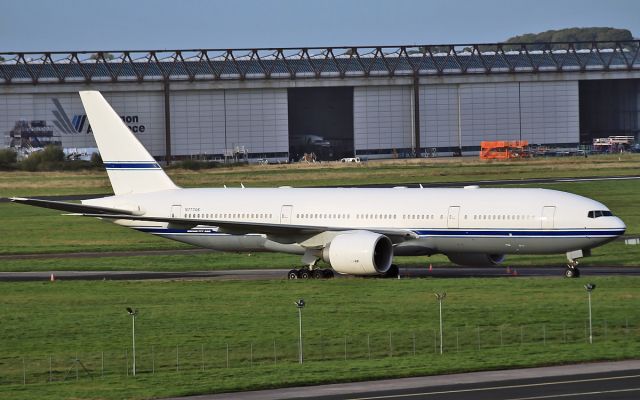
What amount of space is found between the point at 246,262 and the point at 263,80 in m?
113

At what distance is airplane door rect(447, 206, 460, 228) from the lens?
196ft

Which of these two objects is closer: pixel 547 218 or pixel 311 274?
pixel 547 218

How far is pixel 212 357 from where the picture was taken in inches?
1650

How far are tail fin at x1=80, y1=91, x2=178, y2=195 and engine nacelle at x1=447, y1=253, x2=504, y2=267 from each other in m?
17.3

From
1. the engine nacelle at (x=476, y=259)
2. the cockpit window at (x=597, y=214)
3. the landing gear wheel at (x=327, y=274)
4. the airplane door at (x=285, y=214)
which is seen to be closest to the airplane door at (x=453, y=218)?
the engine nacelle at (x=476, y=259)

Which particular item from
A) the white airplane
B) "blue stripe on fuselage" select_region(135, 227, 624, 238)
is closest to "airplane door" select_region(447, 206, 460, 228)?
the white airplane

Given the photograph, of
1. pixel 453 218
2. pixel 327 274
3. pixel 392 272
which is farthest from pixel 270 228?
pixel 453 218

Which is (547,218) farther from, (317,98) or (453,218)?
(317,98)

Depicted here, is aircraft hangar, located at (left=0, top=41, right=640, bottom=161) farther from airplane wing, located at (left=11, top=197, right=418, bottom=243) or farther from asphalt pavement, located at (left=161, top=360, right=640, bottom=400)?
asphalt pavement, located at (left=161, top=360, right=640, bottom=400)

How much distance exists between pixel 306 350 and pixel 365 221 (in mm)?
19902

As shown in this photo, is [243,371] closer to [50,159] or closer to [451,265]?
[451,265]

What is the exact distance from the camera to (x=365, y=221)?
62.0 meters

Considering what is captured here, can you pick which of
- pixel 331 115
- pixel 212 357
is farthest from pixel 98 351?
pixel 331 115

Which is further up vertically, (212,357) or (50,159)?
(50,159)
